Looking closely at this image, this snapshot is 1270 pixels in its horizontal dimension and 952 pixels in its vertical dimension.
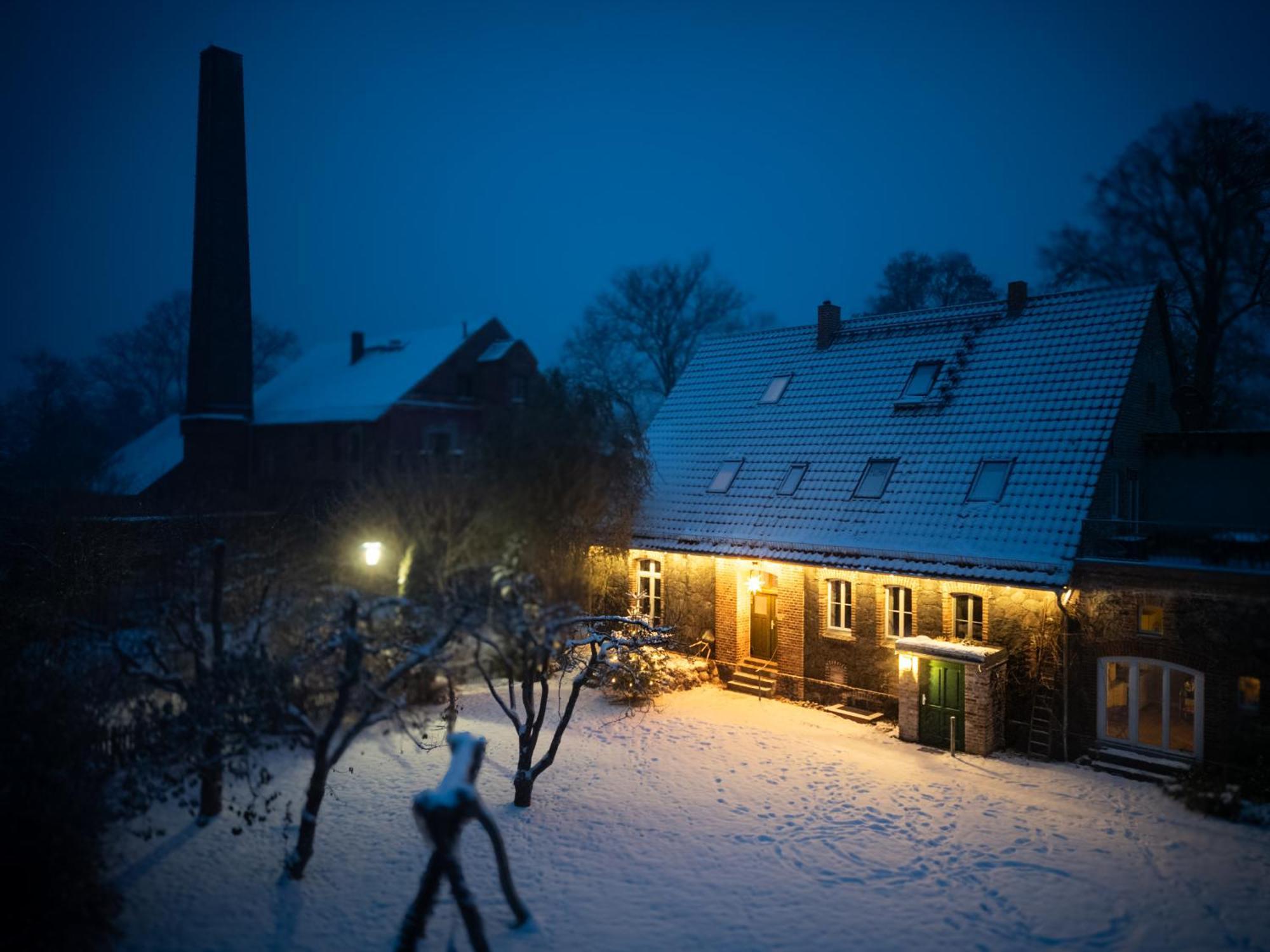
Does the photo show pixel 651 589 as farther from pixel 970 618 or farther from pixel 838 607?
pixel 970 618

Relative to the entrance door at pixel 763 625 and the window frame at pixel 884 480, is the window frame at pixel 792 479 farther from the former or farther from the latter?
the entrance door at pixel 763 625

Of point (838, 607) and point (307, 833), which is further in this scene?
point (838, 607)

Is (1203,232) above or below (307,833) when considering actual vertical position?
above

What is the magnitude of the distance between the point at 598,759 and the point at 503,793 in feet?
7.42

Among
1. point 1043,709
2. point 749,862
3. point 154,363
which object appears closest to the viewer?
point 749,862

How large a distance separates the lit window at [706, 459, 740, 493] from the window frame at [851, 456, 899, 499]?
3514 mm

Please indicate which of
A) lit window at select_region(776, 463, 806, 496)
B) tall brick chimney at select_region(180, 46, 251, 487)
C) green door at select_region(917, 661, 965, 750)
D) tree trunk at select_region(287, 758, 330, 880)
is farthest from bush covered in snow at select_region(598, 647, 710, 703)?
tall brick chimney at select_region(180, 46, 251, 487)

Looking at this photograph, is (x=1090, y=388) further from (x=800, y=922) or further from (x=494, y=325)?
(x=494, y=325)

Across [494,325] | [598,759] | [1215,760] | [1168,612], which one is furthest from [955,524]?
[494,325]

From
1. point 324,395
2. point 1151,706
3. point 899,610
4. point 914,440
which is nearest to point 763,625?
point 899,610

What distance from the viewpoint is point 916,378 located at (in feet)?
66.1

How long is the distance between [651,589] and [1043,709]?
9.60 metres

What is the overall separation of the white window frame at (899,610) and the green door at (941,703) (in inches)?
51.1

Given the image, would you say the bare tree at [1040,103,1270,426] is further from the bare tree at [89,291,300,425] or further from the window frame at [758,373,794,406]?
the bare tree at [89,291,300,425]
